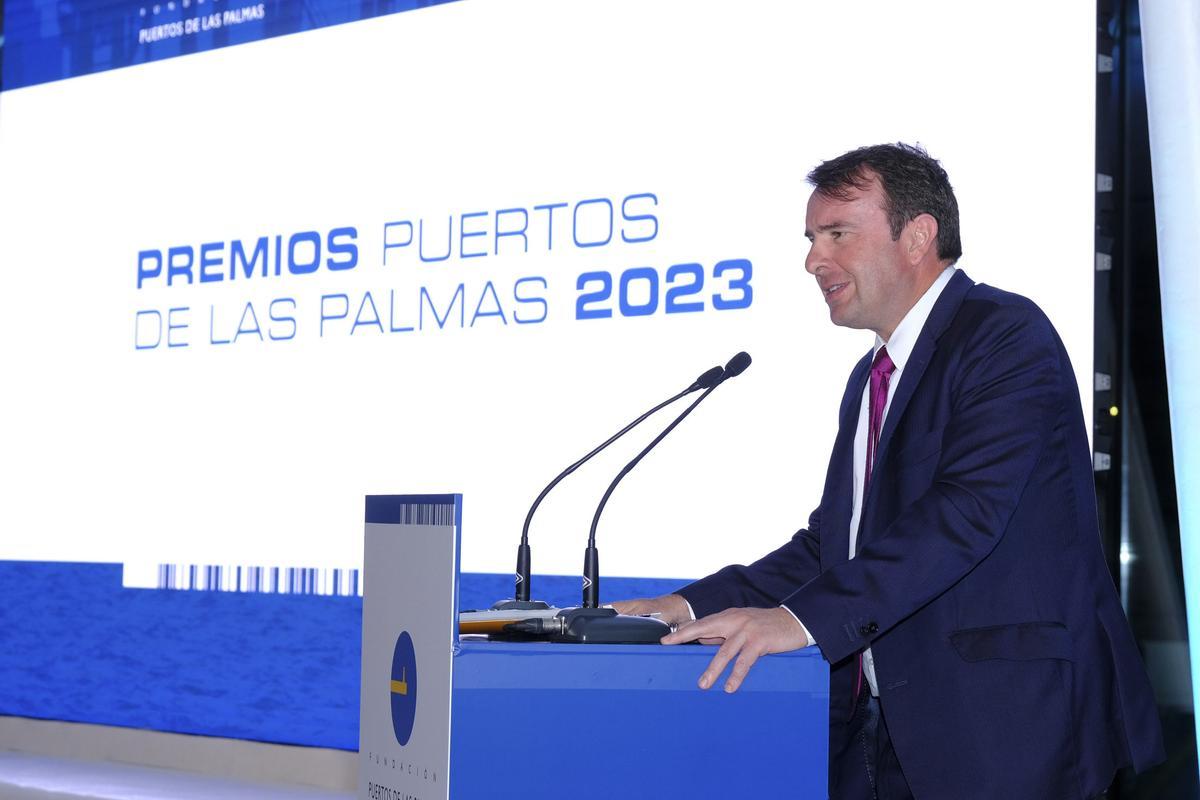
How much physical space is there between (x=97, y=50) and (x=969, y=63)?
3.36m

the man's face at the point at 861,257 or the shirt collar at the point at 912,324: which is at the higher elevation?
the man's face at the point at 861,257

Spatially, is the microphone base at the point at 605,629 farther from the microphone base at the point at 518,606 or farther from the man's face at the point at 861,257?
the man's face at the point at 861,257

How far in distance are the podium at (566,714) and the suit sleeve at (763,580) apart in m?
0.51

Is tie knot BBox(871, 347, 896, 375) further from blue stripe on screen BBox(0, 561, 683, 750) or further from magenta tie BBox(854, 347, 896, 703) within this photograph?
blue stripe on screen BBox(0, 561, 683, 750)

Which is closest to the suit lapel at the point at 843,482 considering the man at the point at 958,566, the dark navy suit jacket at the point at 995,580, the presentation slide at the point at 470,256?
the man at the point at 958,566

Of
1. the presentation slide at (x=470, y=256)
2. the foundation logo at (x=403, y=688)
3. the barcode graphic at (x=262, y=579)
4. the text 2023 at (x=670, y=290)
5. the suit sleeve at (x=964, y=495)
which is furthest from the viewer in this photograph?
the barcode graphic at (x=262, y=579)

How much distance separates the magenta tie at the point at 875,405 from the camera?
2047mm

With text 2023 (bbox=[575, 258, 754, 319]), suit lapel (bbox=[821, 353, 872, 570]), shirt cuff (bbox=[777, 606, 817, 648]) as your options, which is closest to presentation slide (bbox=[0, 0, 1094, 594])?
text 2023 (bbox=[575, 258, 754, 319])

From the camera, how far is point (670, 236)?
3.78 metres

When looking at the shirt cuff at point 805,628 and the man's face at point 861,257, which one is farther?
the man's face at point 861,257

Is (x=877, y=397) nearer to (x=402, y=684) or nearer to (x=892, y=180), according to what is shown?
(x=892, y=180)

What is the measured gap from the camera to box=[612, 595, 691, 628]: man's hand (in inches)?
77.6

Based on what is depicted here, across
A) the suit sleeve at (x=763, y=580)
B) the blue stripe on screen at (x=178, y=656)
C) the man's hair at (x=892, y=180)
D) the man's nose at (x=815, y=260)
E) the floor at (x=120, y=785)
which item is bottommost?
the floor at (x=120, y=785)

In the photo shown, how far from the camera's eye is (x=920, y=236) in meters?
2.11
